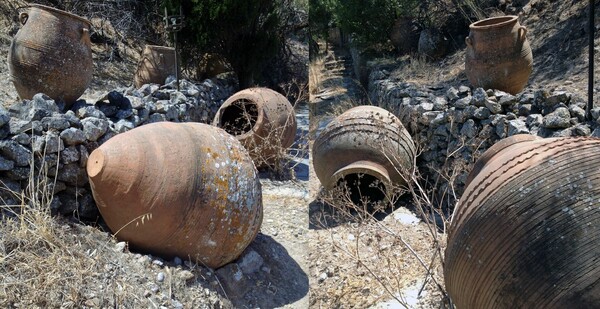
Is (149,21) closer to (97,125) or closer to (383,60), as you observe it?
(383,60)

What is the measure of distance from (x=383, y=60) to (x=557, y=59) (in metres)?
5.36

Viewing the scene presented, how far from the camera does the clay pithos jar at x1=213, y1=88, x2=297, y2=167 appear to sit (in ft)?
20.6

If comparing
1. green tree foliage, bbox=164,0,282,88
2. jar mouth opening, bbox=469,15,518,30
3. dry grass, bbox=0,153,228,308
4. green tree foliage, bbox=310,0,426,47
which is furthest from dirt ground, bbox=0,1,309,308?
green tree foliage, bbox=310,0,426,47

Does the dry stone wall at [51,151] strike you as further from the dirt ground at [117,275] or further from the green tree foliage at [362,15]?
the green tree foliage at [362,15]

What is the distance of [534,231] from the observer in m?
1.99

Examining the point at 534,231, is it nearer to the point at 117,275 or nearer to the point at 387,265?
the point at 117,275

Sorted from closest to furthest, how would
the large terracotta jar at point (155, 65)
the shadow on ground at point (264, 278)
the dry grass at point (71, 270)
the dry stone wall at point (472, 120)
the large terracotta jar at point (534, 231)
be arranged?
the large terracotta jar at point (534, 231)
the dry grass at point (71, 270)
the shadow on ground at point (264, 278)
the dry stone wall at point (472, 120)
the large terracotta jar at point (155, 65)

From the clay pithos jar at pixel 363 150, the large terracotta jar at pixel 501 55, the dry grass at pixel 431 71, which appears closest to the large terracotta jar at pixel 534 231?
the clay pithos jar at pixel 363 150

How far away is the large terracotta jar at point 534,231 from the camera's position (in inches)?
75.4

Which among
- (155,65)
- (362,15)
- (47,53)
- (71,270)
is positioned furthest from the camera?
(362,15)

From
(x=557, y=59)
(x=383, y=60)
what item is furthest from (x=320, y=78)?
(x=557, y=59)

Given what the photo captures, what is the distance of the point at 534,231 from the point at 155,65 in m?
6.89

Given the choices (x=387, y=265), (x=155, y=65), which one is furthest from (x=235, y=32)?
(x=387, y=265)

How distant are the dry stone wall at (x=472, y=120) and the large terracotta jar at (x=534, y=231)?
1524 millimetres
